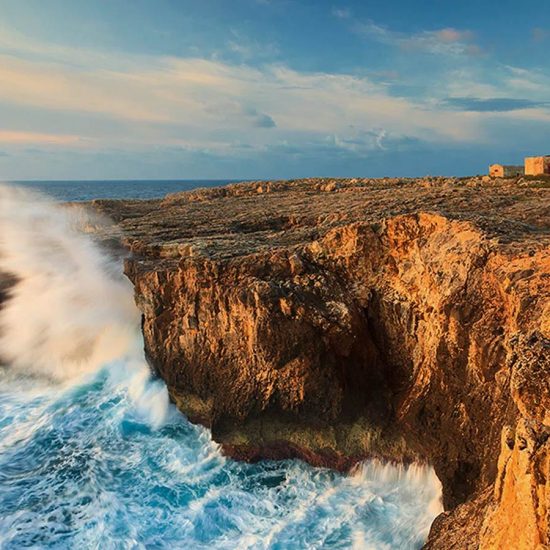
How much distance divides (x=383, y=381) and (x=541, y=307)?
5.85 meters

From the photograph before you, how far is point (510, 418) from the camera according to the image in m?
9.87

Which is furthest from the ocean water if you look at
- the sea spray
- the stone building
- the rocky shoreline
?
the stone building

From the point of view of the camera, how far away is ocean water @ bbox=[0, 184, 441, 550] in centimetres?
1194

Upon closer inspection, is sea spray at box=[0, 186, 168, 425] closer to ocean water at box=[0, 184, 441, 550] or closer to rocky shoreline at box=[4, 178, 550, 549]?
ocean water at box=[0, 184, 441, 550]

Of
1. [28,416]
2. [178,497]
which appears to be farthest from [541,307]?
A: [28,416]

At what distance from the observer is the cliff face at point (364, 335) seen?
37.1 feet

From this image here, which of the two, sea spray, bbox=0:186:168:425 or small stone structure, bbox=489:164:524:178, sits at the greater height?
small stone structure, bbox=489:164:524:178

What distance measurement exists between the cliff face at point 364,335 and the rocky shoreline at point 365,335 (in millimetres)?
42

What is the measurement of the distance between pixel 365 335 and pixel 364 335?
41mm

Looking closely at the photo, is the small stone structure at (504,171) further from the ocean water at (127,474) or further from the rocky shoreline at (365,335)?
the ocean water at (127,474)

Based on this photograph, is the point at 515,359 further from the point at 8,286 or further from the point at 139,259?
the point at 8,286

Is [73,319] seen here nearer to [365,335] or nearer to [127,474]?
[127,474]

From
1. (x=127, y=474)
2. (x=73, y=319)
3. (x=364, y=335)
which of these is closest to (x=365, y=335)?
(x=364, y=335)

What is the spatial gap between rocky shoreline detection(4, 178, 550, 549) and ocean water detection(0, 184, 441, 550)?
2.63 ft
